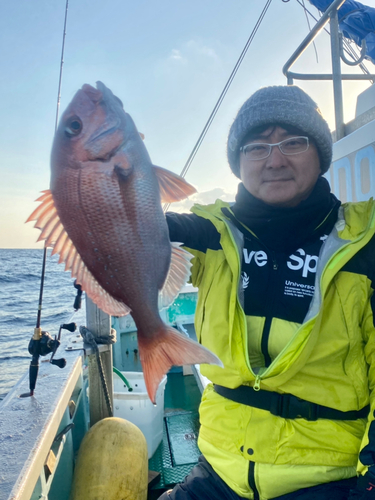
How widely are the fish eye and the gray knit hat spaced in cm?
105

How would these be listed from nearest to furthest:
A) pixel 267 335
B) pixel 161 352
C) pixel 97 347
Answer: pixel 161 352, pixel 267 335, pixel 97 347

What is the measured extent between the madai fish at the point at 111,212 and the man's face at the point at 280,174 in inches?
31.6

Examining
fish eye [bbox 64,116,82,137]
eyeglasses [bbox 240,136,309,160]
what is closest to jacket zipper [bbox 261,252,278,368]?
eyeglasses [bbox 240,136,309,160]

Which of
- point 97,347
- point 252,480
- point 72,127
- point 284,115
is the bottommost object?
point 252,480

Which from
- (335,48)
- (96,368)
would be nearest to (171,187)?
(96,368)

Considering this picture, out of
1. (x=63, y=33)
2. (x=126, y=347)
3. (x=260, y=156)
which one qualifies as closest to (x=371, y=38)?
(x=260, y=156)

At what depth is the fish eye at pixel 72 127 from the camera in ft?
3.77

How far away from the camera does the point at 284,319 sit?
1729 mm

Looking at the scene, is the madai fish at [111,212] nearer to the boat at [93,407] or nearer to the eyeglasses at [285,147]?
the eyeglasses at [285,147]

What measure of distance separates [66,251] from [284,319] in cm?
108

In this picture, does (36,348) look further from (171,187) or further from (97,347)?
(171,187)

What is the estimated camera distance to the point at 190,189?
1203mm

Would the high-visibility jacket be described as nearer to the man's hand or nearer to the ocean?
the man's hand

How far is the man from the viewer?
5.24 ft
